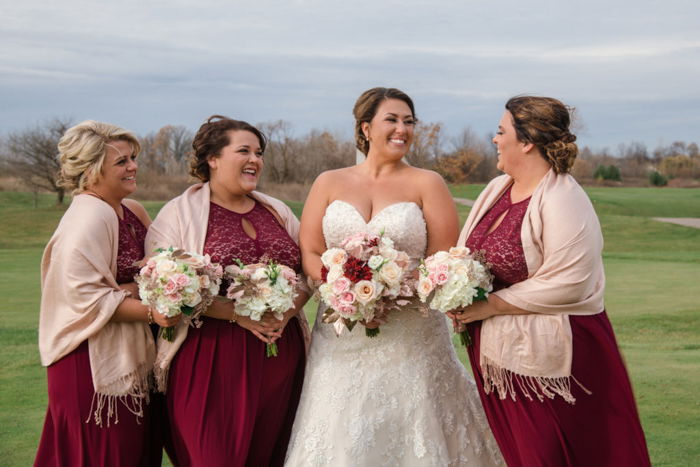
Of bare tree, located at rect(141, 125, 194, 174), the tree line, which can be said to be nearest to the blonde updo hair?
the tree line

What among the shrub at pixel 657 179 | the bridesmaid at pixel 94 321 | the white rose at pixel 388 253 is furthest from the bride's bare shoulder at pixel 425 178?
the shrub at pixel 657 179

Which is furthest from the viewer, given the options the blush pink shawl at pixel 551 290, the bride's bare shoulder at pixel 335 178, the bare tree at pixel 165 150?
the bare tree at pixel 165 150

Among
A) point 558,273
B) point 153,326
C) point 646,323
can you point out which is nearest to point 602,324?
point 558,273

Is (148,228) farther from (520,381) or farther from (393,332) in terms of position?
(520,381)

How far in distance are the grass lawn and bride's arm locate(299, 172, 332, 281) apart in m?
3.14

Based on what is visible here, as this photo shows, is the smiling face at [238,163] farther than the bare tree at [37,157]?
No

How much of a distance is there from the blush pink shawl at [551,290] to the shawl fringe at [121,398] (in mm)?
2289

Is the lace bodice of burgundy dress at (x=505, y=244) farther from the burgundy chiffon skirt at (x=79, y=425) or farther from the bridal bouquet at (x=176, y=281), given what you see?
the burgundy chiffon skirt at (x=79, y=425)

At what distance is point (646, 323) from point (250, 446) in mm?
9504

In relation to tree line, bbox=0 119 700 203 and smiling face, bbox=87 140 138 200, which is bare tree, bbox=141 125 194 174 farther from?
smiling face, bbox=87 140 138 200

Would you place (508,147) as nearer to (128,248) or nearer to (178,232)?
(178,232)

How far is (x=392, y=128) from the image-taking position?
5629 millimetres

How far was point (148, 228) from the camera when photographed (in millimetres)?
5613

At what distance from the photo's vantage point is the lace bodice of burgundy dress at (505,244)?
4.89 meters
